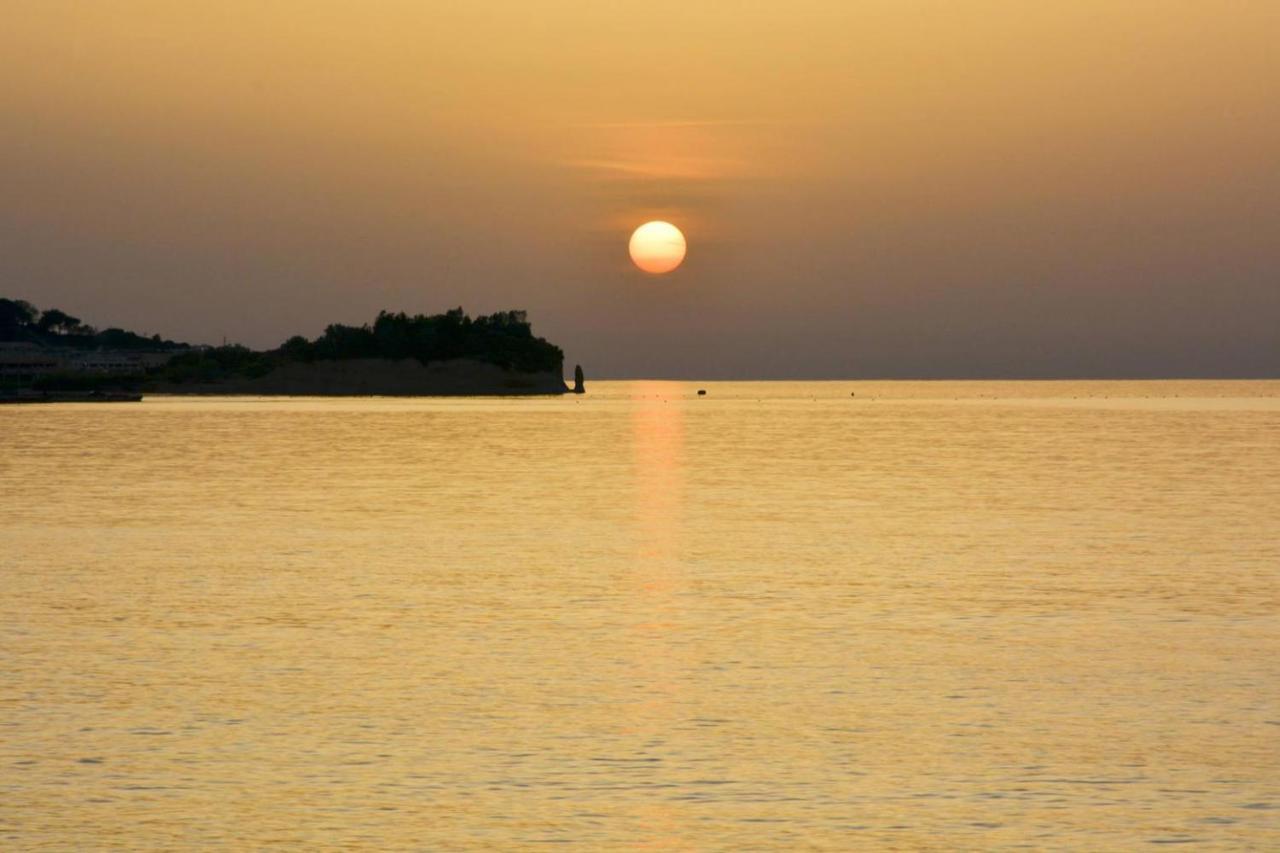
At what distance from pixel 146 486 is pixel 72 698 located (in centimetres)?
4487

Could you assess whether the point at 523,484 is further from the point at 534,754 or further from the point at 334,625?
the point at 534,754

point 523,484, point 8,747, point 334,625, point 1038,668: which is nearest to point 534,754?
point 8,747

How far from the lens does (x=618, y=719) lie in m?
18.5

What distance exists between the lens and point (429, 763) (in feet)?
53.6

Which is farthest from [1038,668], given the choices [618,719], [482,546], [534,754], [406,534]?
[406,534]

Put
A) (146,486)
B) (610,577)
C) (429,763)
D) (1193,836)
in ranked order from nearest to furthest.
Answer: (1193,836) → (429,763) → (610,577) → (146,486)

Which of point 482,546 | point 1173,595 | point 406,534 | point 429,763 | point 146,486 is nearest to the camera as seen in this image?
point 429,763

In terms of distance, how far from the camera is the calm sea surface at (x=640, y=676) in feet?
47.5

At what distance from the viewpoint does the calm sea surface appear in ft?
47.5

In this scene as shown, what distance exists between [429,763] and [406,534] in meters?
26.8

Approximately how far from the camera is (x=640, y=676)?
2131 centimetres

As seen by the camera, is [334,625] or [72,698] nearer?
[72,698]

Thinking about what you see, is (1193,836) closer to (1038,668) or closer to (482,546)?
(1038,668)

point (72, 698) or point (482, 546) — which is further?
point (482, 546)
